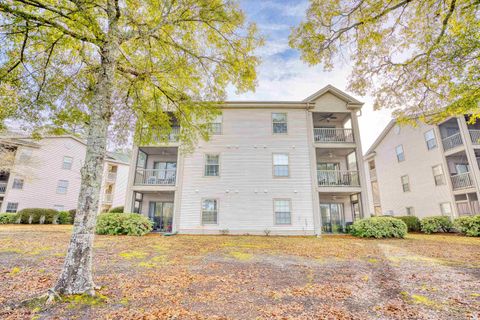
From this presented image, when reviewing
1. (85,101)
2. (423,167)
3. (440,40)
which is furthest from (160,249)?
(423,167)

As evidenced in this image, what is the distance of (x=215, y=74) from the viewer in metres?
8.38

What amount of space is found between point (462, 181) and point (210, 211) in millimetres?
18447

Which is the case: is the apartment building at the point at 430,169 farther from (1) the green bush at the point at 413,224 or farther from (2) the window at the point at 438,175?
(1) the green bush at the point at 413,224

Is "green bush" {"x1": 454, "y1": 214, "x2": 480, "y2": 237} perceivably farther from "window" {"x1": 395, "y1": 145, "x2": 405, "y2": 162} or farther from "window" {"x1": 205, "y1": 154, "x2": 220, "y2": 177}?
"window" {"x1": 205, "y1": 154, "x2": 220, "y2": 177}

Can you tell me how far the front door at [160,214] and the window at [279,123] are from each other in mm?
9764

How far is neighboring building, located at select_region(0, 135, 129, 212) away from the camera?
70.7 ft

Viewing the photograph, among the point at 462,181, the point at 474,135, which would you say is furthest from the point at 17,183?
the point at 474,135

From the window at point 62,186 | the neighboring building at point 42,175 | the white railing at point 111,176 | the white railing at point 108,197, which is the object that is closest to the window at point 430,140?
the neighboring building at point 42,175

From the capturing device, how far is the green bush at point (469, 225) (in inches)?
502

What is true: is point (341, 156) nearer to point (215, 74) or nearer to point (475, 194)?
point (475, 194)

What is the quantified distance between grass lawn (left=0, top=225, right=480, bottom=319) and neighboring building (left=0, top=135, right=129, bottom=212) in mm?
19464

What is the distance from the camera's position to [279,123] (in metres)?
15.6

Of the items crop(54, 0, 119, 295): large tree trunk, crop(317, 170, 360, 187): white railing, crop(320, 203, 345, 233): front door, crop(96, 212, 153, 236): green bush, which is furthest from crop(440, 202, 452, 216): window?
crop(54, 0, 119, 295): large tree trunk

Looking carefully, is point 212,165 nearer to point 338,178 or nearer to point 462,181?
point 338,178
